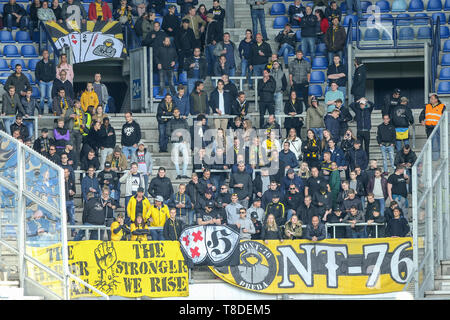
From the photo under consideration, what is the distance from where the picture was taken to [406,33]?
2402 cm

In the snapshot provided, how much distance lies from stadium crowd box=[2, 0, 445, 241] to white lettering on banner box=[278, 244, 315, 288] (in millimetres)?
244

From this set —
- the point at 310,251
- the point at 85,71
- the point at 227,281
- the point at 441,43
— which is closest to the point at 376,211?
the point at 310,251

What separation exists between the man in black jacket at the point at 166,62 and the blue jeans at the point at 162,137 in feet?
4.43

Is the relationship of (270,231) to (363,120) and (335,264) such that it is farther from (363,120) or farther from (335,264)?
(363,120)

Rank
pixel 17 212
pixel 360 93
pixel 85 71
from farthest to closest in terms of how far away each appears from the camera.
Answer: pixel 85 71, pixel 360 93, pixel 17 212

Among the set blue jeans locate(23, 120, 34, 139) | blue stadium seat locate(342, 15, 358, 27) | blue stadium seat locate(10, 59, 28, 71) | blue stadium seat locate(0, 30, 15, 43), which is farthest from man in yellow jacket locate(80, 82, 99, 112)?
blue stadium seat locate(342, 15, 358, 27)

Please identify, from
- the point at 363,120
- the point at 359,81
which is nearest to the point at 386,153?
the point at 363,120

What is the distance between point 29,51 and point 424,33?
902 centimetres

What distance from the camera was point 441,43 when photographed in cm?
2462

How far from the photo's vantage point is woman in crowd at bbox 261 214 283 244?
1805 centimetres

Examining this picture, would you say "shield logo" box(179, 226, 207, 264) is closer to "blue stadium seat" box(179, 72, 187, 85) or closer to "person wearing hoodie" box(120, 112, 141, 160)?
"person wearing hoodie" box(120, 112, 141, 160)

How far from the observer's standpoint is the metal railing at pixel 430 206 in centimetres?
1460
